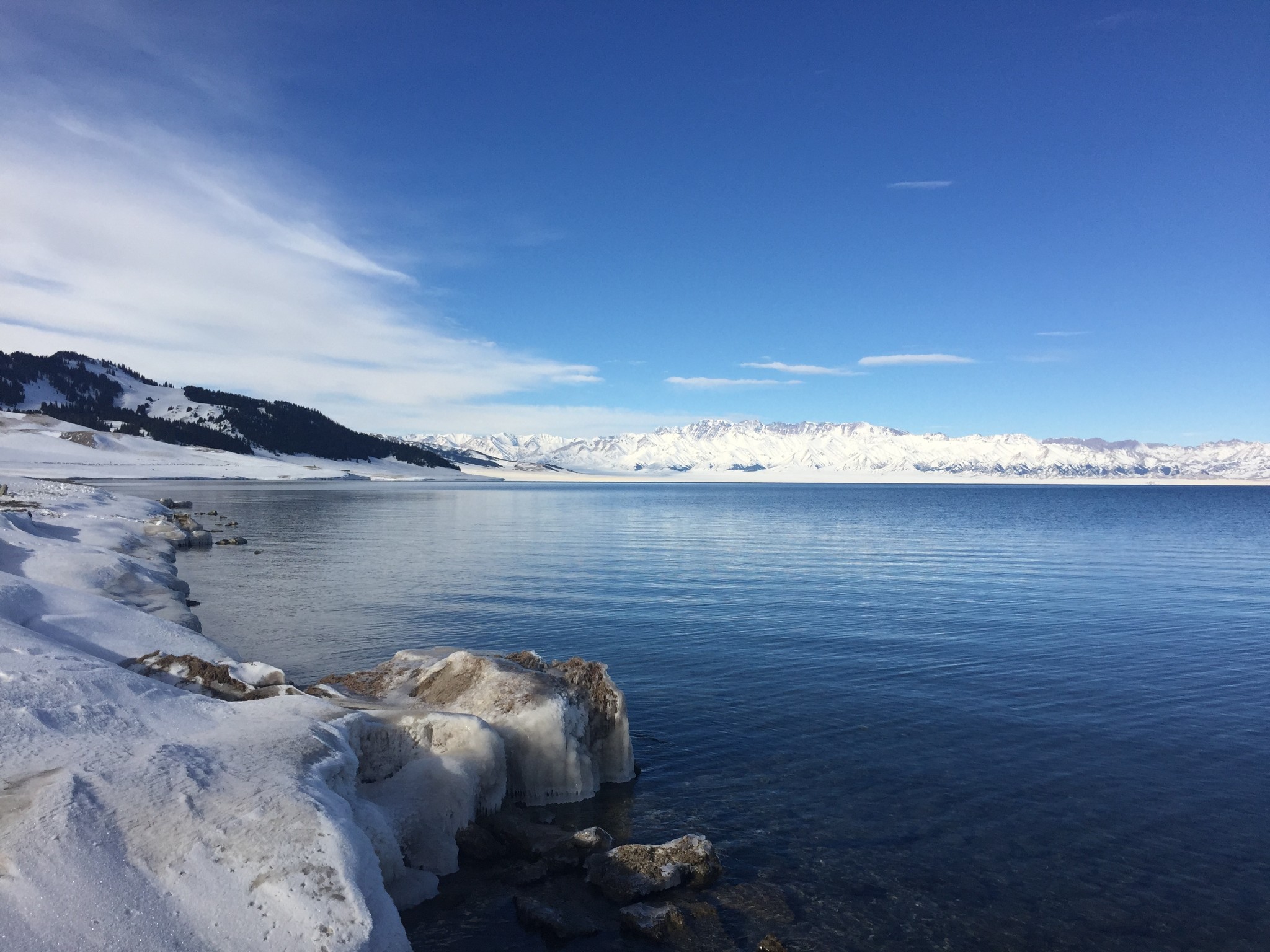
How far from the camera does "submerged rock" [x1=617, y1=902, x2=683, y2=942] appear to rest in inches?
356

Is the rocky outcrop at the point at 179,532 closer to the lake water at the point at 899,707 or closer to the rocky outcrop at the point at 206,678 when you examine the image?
the lake water at the point at 899,707

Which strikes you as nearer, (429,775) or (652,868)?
(652,868)

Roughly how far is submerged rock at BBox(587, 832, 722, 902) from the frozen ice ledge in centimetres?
208

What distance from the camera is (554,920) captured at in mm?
9125

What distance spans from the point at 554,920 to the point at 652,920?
1.15 metres

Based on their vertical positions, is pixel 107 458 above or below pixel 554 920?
above

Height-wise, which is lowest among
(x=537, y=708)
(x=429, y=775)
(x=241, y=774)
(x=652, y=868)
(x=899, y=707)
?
(x=652, y=868)

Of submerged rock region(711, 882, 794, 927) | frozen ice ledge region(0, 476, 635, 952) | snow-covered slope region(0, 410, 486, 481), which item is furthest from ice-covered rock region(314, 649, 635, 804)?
snow-covered slope region(0, 410, 486, 481)

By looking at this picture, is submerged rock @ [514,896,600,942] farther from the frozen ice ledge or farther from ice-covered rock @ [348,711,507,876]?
ice-covered rock @ [348,711,507,876]

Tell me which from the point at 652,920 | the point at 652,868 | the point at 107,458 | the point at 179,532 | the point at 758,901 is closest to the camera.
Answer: the point at 652,920

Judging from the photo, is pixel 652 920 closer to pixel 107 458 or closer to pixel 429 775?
pixel 429 775

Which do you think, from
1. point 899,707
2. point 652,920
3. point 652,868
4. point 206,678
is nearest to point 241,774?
point 206,678

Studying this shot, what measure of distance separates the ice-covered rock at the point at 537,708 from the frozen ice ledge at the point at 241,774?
1.4 inches

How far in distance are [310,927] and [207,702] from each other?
16.2ft
